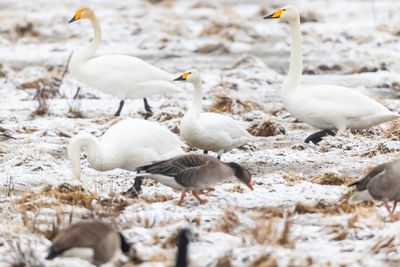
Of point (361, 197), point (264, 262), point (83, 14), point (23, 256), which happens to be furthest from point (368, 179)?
point (83, 14)

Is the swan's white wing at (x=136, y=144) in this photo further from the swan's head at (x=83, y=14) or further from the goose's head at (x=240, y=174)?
the swan's head at (x=83, y=14)

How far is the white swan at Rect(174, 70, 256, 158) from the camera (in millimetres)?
9055

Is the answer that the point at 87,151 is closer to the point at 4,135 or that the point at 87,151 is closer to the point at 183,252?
the point at 4,135

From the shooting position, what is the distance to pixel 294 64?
35.3 ft

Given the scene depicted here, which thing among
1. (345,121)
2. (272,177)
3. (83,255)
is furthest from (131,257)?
(345,121)

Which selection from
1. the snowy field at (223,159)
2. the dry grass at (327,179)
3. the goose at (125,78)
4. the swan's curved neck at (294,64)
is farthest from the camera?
the goose at (125,78)

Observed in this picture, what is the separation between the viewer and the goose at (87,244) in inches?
206

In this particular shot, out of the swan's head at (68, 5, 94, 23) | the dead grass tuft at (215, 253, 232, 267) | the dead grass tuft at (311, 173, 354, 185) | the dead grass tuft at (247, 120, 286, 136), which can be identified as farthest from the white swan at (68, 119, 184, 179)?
the swan's head at (68, 5, 94, 23)

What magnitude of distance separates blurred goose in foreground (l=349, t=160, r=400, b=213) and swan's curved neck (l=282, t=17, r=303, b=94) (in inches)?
150

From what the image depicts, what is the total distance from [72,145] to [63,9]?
84.3ft

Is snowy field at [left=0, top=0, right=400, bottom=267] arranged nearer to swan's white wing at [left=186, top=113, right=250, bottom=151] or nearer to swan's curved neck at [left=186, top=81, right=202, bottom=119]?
swan's white wing at [left=186, top=113, right=250, bottom=151]

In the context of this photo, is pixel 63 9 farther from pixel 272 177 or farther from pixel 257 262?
pixel 257 262

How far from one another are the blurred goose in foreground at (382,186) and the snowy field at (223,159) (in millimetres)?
135

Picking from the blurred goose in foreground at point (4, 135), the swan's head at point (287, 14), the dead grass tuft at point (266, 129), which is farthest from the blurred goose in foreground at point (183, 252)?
the swan's head at point (287, 14)
